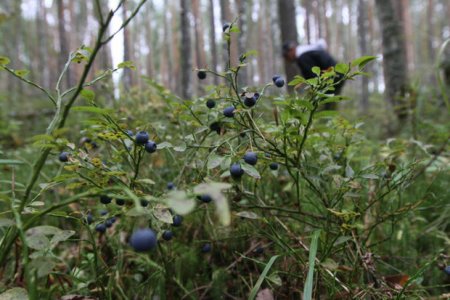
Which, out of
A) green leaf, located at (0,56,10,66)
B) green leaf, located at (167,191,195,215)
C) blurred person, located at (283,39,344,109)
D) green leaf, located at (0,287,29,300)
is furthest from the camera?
blurred person, located at (283,39,344,109)

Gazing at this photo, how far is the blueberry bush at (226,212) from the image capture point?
2.92 feet

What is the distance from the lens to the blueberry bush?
2.92 feet

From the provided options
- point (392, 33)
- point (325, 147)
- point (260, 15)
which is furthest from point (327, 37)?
point (325, 147)

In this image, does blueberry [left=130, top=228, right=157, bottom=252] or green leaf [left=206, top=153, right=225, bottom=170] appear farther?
green leaf [left=206, top=153, right=225, bottom=170]

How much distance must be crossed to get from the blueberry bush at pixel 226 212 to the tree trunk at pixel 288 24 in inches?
176

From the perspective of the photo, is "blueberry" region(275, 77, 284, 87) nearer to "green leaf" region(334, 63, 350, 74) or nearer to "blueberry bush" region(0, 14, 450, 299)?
"blueberry bush" region(0, 14, 450, 299)

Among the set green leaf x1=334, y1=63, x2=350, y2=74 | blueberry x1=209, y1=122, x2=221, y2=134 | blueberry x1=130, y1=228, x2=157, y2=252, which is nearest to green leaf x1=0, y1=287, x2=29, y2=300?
blueberry x1=130, y1=228, x2=157, y2=252

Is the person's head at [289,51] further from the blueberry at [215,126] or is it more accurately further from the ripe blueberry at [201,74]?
the blueberry at [215,126]

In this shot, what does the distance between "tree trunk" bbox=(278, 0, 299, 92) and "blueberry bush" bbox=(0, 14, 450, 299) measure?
14.7 ft

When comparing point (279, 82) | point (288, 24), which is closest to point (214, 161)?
point (279, 82)

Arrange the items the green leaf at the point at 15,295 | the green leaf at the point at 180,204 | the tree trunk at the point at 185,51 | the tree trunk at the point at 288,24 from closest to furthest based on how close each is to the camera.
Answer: the green leaf at the point at 180,204 < the green leaf at the point at 15,295 < the tree trunk at the point at 288,24 < the tree trunk at the point at 185,51

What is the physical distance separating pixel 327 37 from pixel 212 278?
852 inches

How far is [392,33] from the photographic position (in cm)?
536

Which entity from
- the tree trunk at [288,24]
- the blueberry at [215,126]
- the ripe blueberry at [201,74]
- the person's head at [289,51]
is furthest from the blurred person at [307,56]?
the blueberry at [215,126]
